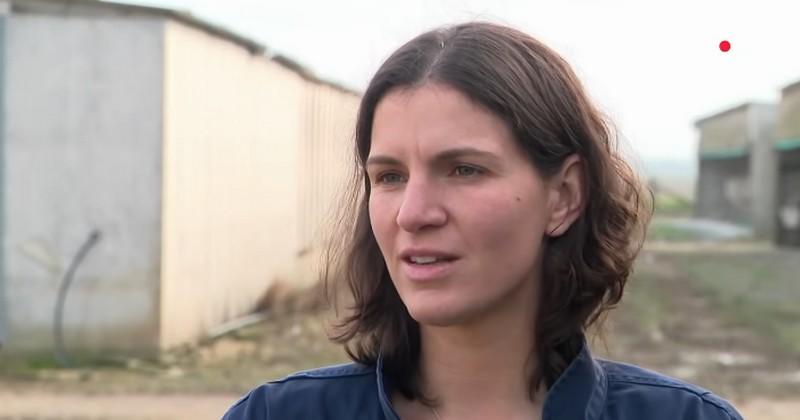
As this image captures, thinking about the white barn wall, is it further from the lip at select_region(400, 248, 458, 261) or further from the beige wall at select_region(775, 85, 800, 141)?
the beige wall at select_region(775, 85, 800, 141)

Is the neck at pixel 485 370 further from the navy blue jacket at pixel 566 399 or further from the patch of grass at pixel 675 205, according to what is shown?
the patch of grass at pixel 675 205

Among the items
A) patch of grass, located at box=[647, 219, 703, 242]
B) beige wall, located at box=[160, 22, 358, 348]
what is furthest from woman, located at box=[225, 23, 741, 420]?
patch of grass, located at box=[647, 219, 703, 242]

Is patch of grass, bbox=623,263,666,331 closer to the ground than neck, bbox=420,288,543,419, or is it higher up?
closer to the ground

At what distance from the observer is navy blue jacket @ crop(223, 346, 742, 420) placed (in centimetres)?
175

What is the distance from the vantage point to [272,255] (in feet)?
43.2

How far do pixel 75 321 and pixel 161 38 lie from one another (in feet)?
7.70

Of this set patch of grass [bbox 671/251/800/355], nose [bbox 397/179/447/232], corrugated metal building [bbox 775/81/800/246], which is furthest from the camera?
corrugated metal building [bbox 775/81/800/246]

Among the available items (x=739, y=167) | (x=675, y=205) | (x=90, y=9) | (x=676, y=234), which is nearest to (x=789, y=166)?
(x=676, y=234)

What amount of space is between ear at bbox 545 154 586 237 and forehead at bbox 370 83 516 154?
5.0 inches

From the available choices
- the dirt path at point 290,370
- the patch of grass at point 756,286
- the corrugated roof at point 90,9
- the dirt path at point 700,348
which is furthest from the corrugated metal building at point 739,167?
the corrugated roof at point 90,9

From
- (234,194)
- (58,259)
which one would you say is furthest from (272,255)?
(58,259)

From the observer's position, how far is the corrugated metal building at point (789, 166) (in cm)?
2380

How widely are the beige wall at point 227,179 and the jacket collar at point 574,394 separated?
21.6 ft

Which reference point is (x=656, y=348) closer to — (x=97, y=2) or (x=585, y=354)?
(x=97, y=2)
